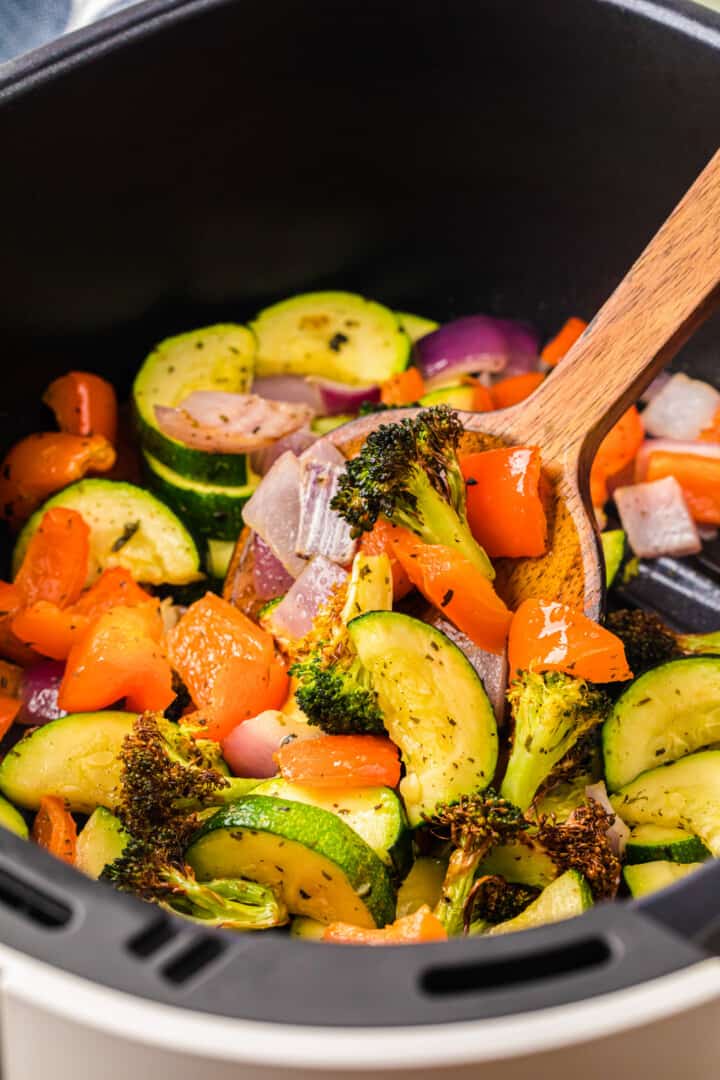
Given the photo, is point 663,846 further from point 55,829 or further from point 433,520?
point 55,829

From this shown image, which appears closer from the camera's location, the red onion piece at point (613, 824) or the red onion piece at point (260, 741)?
the red onion piece at point (613, 824)

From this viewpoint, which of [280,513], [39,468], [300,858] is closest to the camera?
[300,858]

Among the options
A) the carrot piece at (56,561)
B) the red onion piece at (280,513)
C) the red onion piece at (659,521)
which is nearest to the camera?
the red onion piece at (280,513)

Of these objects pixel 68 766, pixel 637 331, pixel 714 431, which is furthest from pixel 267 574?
pixel 714 431

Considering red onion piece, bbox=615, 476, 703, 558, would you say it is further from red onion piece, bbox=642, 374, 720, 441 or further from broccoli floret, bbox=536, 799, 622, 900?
broccoli floret, bbox=536, 799, 622, 900

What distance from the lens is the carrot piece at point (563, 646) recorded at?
1918 millimetres

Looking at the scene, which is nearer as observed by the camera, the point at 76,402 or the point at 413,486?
the point at 413,486

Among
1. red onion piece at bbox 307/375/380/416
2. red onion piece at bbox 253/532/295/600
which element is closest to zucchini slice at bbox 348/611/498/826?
red onion piece at bbox 253/532/295/600

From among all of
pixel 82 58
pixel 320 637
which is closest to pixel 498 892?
pixel 320 637

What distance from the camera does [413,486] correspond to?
1984 mm

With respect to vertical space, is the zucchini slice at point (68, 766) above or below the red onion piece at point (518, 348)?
below

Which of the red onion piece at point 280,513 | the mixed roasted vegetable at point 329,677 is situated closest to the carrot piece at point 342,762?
the mixed roasted vegetable at point 329,677

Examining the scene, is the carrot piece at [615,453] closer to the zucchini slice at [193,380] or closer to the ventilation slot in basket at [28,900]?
the zucchini slice at [193,380]

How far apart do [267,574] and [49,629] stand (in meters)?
0.46
